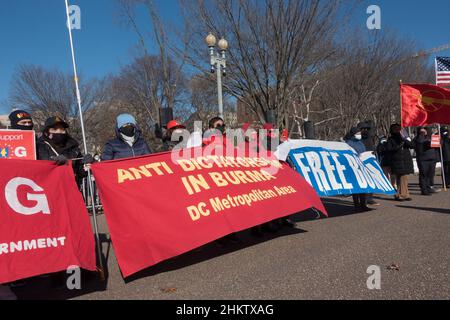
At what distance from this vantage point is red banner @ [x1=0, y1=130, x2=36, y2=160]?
4.56 metres

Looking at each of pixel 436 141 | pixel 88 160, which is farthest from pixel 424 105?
pixel 88 160

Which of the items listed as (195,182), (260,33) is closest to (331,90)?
(260,33)

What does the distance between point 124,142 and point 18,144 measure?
1.27 m

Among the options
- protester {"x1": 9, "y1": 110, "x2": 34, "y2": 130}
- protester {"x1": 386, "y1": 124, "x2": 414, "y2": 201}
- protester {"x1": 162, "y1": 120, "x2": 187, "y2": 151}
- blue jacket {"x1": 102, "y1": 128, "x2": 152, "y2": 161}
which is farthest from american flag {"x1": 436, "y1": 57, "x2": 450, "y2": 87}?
protester {"x1": 9, "y1": 110, "x2": 34, "y2": 130}

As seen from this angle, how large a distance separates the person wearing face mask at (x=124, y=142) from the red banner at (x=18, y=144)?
0.86 m

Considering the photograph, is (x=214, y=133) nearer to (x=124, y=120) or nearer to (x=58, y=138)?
(x=124, y=120)

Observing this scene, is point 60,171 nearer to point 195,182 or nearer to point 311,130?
point 195,182

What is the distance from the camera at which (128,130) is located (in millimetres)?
4965

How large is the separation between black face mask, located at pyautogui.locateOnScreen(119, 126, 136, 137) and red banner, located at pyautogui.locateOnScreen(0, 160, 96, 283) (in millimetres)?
1073

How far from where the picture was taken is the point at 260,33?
473 inches

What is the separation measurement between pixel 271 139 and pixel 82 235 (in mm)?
3541

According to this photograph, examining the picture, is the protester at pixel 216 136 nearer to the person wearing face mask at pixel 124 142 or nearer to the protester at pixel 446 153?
the person wearing face mask at pixel 124 142

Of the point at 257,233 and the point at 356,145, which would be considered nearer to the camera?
the point at 257,233

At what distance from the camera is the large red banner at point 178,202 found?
150 inches
